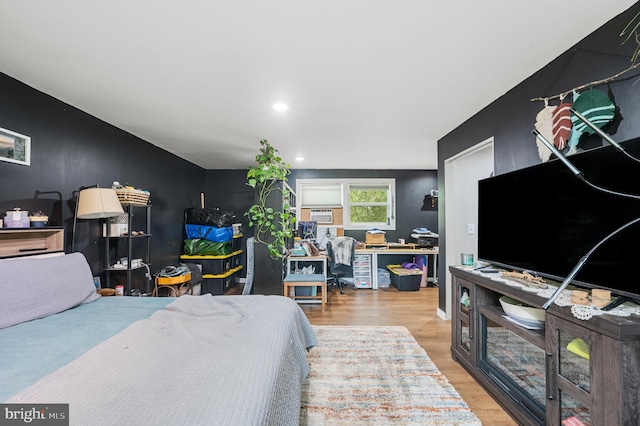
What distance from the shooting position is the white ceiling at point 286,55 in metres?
1.45

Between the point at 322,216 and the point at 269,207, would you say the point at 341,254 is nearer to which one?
the point at 322,216

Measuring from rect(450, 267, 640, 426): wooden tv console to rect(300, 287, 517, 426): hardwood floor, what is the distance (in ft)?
0.29

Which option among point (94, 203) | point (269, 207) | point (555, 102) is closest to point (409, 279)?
point (269, 207)

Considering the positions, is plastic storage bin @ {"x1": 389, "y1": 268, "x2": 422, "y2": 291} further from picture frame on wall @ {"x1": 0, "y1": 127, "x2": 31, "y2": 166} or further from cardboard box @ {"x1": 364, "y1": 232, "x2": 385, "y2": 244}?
picture frame on wall @ {"x1": 0, "y1": 127, "x2": 31, "y2": 166}

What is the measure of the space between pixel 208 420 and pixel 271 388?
0.86 ft

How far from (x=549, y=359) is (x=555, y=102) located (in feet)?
5.37

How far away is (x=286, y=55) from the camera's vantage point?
1.83m

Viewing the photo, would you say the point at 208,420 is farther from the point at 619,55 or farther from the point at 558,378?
the point at 619,55

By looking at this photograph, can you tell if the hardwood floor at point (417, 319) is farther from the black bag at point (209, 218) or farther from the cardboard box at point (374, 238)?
the black bag at point (209, 218)

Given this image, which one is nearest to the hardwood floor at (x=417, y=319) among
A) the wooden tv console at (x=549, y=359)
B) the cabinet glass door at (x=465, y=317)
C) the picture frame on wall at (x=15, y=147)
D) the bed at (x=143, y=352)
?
the wooden tv console at (x=549, y=359)

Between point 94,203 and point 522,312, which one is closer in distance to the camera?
point 522,312

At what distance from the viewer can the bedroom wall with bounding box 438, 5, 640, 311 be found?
1437 mm

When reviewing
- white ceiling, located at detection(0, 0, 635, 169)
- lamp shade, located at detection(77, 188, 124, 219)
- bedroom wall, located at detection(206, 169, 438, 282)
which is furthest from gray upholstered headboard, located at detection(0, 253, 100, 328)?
bedroom wall, located at detection(206, 169, 438, 282)

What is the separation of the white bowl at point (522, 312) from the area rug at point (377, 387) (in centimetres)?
69
